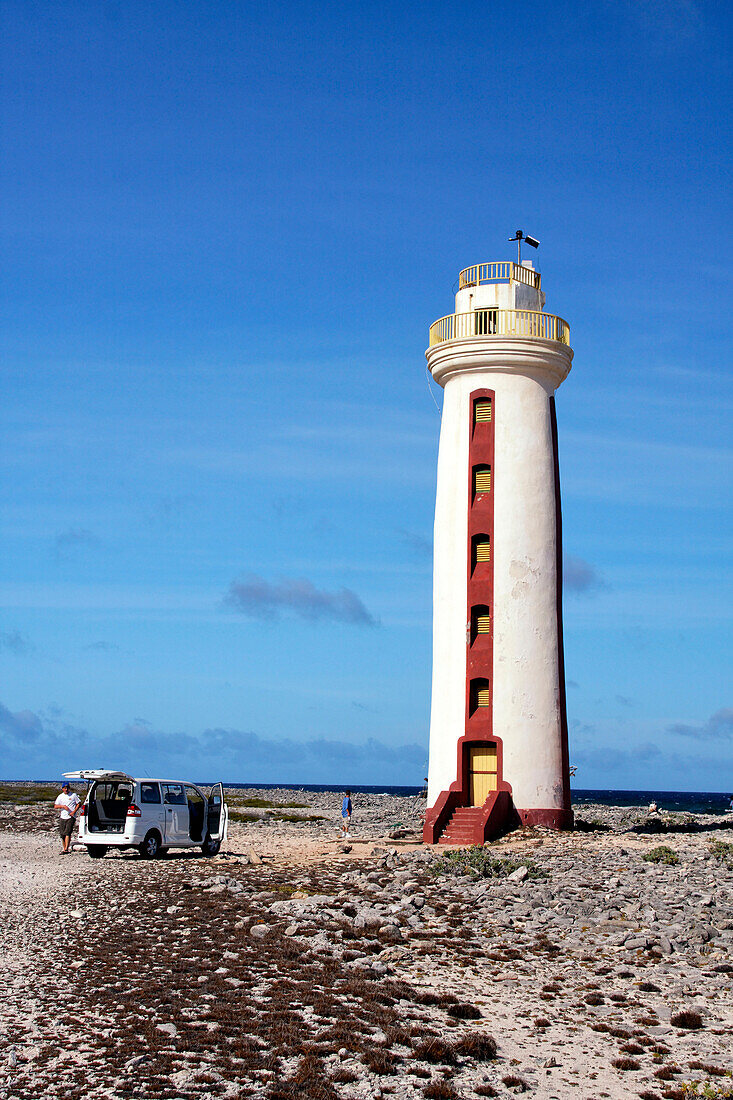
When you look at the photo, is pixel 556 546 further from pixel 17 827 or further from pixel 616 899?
pixel 17 827

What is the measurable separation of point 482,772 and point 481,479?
328 inches

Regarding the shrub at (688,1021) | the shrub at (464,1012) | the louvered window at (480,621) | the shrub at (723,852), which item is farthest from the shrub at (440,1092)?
the louvered window at (480,621)

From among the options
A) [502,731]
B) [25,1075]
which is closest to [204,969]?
[25,1075]

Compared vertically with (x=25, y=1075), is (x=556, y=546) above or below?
above

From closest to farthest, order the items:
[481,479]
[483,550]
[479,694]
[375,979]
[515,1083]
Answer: [515,1083], [375,979], [479,694], [483,550], [481,479]

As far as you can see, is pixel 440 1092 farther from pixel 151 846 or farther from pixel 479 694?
pixel 479 694

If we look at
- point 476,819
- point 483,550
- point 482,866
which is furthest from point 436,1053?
point 483,550

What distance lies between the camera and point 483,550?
109ft

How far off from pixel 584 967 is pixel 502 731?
15895mm

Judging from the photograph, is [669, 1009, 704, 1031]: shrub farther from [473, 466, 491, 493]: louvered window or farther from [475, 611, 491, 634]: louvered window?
[473, 466, 491, 493]: louvered window

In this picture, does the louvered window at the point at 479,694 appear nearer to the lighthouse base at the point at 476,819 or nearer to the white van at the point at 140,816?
the lighthouse base at the point at 476,819

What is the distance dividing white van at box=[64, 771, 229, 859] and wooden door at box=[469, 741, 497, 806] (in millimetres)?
7043

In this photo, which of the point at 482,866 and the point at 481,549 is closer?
the point at 482,866

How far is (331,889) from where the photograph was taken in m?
22.1
